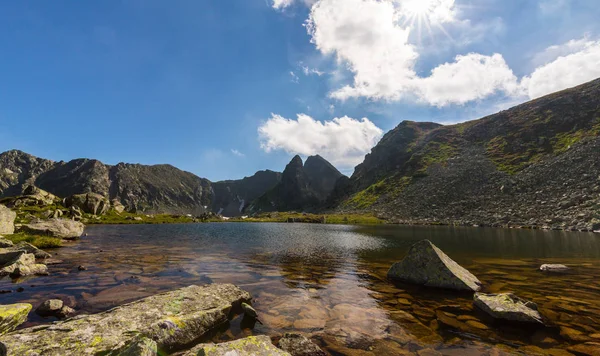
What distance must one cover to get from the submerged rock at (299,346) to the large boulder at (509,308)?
889 centimetres

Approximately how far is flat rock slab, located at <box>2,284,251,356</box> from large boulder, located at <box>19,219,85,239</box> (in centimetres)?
4343

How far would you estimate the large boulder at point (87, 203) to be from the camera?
106 m

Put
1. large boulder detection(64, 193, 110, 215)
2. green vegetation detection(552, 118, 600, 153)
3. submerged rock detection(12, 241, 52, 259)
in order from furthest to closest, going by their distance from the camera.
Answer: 1. green vegetation detection(552, 118, 600, 153)
2. large boulder detection(64, 193, 110, 215)
3. submerged rock detection(12, 241, 52, 259)

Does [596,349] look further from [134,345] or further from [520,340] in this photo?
[134,345]

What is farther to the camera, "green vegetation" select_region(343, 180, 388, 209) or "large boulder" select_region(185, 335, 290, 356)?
"green vegetation" select_region(343, 180, 388, 209)

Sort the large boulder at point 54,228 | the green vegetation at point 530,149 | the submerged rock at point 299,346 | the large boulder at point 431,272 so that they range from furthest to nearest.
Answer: the green vegetation at point 530,149
the large boulder at point 54,228
the large boulder at point 431,272
the submerged rock at point 299,346

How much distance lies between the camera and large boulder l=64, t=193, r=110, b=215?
106 metres

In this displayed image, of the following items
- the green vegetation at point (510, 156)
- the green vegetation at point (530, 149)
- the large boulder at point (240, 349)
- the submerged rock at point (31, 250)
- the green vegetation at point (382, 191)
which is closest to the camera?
the large boulder at point (240, 349)

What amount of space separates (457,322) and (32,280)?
25.2 m

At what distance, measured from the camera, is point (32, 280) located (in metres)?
17.2

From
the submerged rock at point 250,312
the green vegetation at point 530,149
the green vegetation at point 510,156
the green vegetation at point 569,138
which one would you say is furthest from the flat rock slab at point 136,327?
the green vegetation at point 569,138

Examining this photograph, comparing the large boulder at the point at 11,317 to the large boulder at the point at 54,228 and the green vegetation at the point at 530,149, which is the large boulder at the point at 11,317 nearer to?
the large boulder at the point at 54,228

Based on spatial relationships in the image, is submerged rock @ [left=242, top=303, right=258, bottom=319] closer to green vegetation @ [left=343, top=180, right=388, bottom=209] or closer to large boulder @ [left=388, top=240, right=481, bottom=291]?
large boulder @ [left=388, top=240, right=481, bottom=291]

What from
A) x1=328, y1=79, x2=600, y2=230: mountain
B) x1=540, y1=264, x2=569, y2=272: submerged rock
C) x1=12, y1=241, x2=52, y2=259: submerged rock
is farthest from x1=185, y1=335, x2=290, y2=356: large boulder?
x1=328, y1=79, x2=600, y2=230: mountain
